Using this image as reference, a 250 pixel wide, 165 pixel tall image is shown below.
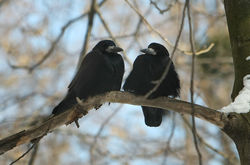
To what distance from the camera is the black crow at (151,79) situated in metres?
3.82

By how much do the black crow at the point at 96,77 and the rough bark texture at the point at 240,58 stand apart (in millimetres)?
1195

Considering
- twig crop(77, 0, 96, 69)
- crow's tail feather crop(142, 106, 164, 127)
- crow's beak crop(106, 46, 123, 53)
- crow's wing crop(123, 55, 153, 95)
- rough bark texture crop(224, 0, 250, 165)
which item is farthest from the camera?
twig crop(77, 0, 96, 69)

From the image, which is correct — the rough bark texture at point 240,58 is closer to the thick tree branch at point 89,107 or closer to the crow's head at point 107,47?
the thick tree branch at point 89,107

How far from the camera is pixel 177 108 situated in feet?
10.3

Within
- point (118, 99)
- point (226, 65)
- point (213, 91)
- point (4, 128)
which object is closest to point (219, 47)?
point (226, 65)

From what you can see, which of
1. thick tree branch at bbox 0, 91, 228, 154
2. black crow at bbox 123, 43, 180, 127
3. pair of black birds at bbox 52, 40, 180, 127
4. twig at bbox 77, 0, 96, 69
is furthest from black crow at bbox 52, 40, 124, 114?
twig at bbox 77, 0, 96, 69

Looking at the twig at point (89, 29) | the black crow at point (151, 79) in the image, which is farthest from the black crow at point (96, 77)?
the twig at point (89, 29)

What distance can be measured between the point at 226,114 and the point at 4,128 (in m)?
3.01

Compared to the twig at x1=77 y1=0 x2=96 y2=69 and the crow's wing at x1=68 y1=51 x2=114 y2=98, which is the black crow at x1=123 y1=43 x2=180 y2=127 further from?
the twig at x1=77 y1=0 x2=96 y2=69

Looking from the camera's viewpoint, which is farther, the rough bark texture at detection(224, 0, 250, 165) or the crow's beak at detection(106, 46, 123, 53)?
the crow's beak at detection(106, 46, 123, 53)

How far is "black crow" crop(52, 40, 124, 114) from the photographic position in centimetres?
399

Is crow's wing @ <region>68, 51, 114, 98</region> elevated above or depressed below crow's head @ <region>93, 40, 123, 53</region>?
below

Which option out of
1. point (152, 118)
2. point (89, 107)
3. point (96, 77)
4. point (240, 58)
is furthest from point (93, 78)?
point (240, 58)

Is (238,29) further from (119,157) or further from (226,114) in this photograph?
(119,157)
